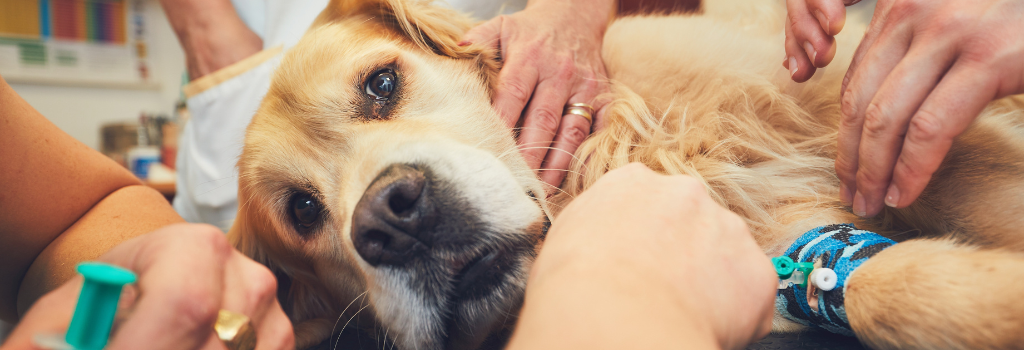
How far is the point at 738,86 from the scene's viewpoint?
117 centimetres

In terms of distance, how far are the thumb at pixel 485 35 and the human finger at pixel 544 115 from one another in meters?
0.19

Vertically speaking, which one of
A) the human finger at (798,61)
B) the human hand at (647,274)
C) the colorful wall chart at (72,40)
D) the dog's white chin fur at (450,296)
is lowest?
the colorful wall chart at (72,40)

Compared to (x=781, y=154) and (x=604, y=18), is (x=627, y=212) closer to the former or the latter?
(x=781, y=154)

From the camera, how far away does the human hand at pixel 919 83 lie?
27.3 inches

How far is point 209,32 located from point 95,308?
7.62 ft

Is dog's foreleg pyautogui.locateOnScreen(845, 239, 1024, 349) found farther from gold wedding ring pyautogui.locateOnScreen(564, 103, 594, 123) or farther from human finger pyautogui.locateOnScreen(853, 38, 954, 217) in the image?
gold wedding ring pyautogui.locateOnScreen(564, 103, 594, 123)

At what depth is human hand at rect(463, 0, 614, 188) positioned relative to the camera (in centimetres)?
121

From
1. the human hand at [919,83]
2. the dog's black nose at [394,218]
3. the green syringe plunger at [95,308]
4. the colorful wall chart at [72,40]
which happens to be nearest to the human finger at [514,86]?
the dog's black nose at [394,218]

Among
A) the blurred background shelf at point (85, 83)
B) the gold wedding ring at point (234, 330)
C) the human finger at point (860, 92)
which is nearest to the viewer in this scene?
the gold wedding ring at point (234, 330)

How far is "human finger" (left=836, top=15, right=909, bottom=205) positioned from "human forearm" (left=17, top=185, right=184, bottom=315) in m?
1.06

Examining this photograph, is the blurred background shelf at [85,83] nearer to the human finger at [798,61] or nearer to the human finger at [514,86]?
the human finger at [514,86]

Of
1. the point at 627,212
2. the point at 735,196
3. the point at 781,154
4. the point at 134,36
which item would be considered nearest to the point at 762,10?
the point at 781,154

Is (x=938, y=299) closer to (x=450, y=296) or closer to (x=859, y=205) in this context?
(x=859, y=205)

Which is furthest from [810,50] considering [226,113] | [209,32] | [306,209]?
[209,32]
